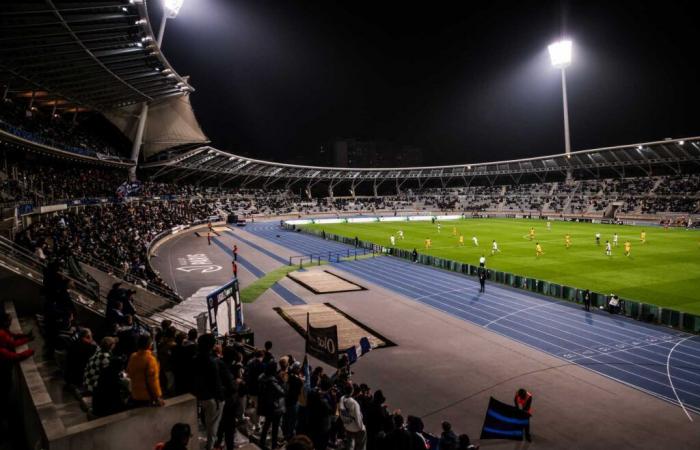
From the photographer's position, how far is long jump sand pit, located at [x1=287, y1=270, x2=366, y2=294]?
2512 cm

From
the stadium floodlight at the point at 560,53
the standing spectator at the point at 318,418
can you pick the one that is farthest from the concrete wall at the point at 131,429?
the stadium floodlight at the point at 560,53

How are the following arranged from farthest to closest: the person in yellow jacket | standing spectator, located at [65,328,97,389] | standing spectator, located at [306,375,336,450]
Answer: standing spectator, located at [306,375,336,450]
standing spectator, located at [65,328,97,389]
the person in yellow jacket

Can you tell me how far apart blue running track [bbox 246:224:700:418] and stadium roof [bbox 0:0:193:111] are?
856 inches

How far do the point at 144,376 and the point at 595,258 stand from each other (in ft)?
115

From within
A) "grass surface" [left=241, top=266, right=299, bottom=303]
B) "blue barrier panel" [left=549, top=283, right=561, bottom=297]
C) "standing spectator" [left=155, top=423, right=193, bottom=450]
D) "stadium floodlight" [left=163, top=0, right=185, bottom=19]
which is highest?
"stadium floodlight" [left=163, top=0, right=185, bottom=19]

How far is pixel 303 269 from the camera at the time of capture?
31.6 meters

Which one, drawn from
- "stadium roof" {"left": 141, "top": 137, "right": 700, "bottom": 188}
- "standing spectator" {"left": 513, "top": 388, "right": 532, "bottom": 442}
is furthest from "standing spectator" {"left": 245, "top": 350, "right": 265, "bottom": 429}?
"stadium roof" {"left": 141, "top": 137, "right": 700, "bottom": 188}

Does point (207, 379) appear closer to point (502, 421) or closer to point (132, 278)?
point (502, 421)

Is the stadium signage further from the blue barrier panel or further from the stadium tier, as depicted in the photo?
the blue barrier panel

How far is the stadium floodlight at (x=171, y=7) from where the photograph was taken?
46438mm

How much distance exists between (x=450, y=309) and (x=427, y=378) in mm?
8200

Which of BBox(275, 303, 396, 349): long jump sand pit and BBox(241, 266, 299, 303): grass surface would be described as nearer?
BBox(275, 303, 396, 349): long jump sand pit

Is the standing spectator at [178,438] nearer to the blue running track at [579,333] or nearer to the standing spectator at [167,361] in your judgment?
the standing spectator at [167,361]

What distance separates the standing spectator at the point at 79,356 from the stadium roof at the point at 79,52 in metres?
21.5
